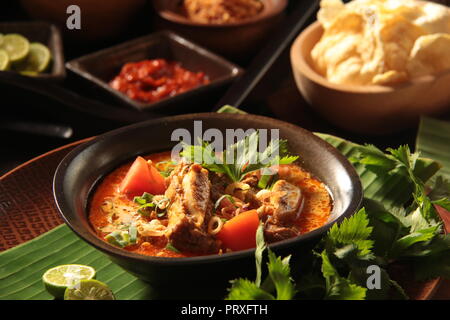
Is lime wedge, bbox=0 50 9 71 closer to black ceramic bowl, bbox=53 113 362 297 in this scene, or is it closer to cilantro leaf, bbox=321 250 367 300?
black ceramic bowl, bbox=53 113 362 297

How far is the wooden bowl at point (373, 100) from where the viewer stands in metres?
4.13

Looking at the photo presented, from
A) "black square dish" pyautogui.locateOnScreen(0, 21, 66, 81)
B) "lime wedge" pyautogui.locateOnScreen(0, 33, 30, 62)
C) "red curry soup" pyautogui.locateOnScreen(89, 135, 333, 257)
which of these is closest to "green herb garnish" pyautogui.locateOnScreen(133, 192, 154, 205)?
"red curry soup" pyautogui.locateOnScreen(89, 135, 333, 257)

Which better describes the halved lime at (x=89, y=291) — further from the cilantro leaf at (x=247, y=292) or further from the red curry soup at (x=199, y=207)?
the cilantro leaf at (x=247, y=292)

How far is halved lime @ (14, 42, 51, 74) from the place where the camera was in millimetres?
5051

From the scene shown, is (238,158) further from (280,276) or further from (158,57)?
(158,57)

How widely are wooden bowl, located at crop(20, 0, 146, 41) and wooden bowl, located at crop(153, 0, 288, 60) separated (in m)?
0.27

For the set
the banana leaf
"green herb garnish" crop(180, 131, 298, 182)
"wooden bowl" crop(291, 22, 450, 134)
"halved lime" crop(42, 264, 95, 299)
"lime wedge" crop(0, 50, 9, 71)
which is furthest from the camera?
"lime wedge" crop(0, 50, 9, 71)

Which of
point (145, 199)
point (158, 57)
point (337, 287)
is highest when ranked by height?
point (145, 199)

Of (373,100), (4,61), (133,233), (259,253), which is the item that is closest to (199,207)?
(133,233)

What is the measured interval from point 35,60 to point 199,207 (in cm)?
292

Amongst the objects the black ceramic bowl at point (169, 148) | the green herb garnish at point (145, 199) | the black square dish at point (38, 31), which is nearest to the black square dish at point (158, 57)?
the black square dish at point (38, 31)

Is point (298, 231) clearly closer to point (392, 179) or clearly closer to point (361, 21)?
point (392, 179)

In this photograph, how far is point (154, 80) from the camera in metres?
5.09

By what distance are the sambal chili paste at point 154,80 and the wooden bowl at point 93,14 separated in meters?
0.61
